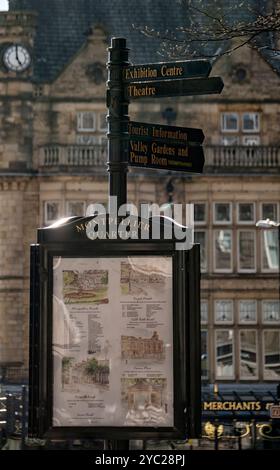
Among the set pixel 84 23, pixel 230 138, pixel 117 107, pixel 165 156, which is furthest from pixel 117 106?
pixel 84 23

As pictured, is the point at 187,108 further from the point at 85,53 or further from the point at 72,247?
the point at 72,247

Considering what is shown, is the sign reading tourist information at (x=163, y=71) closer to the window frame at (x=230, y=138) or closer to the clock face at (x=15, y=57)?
the window frame at (x=230, y=138)

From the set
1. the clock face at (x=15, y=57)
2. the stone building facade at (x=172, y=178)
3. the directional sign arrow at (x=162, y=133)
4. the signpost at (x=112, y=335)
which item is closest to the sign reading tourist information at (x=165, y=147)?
the directional sign arrow at (x=162, y=133)

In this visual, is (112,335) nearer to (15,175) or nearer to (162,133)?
(162,133)

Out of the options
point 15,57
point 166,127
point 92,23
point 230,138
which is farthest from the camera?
point 92,23

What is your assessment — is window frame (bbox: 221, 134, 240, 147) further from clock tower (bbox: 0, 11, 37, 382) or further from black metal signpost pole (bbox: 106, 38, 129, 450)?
black metal signpost pole (bbox: 106, 38, 129, 450)

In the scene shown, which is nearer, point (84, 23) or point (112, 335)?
point (112, 335)

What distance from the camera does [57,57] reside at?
93.2ft

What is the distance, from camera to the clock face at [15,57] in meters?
27.3

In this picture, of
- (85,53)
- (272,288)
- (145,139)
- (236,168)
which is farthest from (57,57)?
(145,139)

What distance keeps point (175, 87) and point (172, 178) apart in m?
19.2

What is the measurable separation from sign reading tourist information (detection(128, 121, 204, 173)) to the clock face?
65.7ft

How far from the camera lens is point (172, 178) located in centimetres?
2698

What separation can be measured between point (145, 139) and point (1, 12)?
20513 mm
